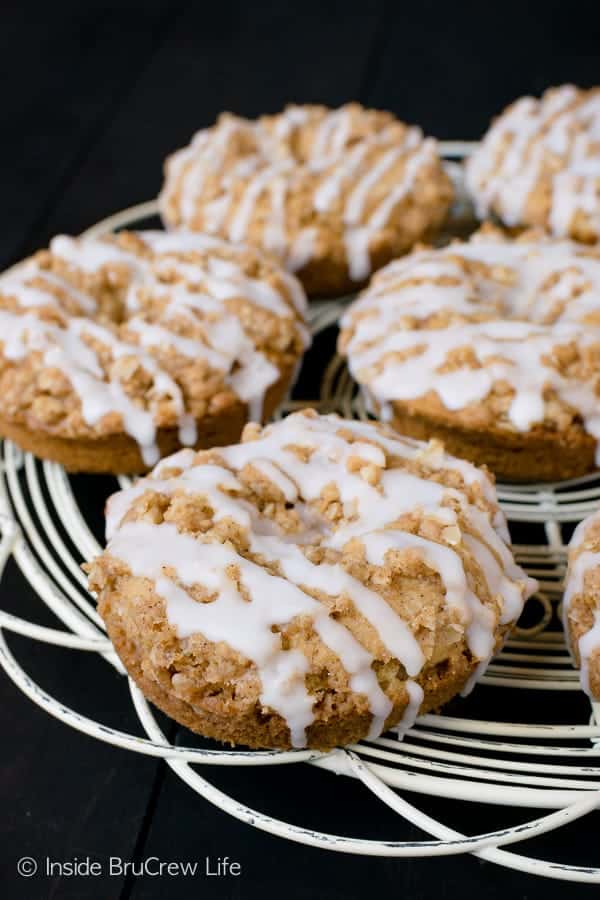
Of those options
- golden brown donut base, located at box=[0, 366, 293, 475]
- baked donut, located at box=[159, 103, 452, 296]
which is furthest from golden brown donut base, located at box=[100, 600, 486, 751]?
baked donut, located at box=[159, 103, 452, 296]

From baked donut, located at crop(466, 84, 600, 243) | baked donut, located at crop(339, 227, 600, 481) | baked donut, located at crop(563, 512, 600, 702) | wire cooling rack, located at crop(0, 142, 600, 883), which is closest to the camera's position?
wire cooling rack, located at crop(0, 142, 600, 883)

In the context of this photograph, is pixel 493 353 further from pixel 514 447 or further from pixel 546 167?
pixel 546 167

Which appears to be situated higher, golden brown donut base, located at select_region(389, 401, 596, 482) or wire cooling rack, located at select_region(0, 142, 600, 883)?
golden brown donut base, located at select_region(389, 401, 596, 482)

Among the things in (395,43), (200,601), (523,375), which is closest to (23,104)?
(395,43)

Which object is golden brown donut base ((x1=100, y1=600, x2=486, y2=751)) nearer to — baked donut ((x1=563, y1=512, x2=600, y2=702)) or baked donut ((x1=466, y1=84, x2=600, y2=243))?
baked donut ((x1=563, y1=512, x2=600, y2=702))

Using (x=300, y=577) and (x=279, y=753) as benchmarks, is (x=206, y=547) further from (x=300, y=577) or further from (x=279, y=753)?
(x=279, y=753)

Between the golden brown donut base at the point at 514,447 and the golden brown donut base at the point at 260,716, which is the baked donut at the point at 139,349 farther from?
the golden brown donut base at the point at 260,716

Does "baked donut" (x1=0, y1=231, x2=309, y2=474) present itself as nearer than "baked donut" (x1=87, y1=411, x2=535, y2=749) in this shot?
No
